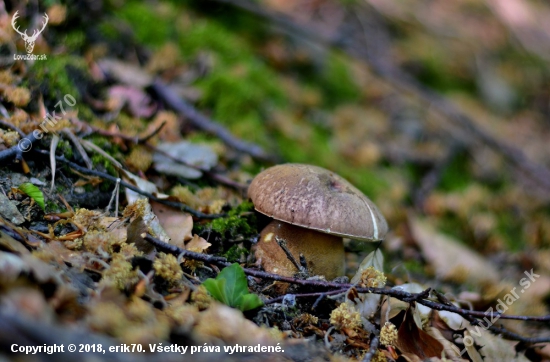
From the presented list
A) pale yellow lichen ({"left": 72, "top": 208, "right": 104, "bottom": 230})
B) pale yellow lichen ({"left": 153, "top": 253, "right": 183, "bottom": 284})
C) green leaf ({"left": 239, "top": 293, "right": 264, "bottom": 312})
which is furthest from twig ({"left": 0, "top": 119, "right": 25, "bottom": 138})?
green leaf ({"left": 239, "top": 293, "right": 264, "bottom": 312})

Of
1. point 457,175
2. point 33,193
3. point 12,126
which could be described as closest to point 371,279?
point 33,193

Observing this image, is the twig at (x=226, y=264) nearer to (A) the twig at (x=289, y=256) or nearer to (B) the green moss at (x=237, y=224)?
(A) the twig at (x=289, y=256)

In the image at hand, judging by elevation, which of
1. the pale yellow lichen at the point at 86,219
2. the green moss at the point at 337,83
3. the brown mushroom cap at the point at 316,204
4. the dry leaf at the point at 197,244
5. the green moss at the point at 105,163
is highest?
the brown mushroom cap at the point at 316,204

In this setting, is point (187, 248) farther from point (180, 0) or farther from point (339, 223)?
point (180, 0)

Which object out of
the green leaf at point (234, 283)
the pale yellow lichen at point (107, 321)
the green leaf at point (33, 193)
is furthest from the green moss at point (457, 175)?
the pale yellow lichen at point (107, 321)

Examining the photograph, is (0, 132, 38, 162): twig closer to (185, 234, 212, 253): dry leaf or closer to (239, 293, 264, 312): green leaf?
(185, 234, 212, 253): dry leaf

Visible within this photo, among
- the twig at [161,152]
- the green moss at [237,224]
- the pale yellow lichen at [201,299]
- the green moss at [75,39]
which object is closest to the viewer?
the pale yellow lichen at [201,299]

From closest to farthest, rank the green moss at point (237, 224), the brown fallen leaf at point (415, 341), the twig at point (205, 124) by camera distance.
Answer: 1. the brown fallen leaf at point (415, 341)
2. the green moss at point (237, 224)
3. the twig at point (205, 124)
